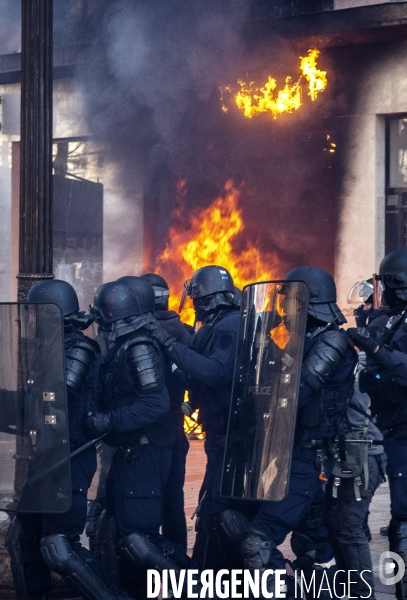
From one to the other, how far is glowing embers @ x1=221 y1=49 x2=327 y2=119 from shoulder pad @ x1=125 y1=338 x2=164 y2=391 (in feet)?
25.6

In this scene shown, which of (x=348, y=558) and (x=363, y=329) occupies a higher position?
(x=363, y=329)

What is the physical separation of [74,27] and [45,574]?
10310mm

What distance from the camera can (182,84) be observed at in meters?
13.1

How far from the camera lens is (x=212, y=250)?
13.0m

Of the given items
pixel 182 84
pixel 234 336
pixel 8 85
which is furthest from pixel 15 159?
pixel 234 336

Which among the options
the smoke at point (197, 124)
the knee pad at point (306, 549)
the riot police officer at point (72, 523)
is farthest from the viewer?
the smoke at point (197, 124)

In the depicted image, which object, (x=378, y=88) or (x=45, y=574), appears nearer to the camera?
(x=45, y=574)

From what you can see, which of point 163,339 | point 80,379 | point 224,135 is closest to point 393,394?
point 163,339

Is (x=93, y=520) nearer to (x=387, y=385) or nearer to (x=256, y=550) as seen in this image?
(x=256, y=550)

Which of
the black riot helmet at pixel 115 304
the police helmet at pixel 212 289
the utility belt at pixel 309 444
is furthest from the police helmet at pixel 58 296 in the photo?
the utility belt at pixel 309 444

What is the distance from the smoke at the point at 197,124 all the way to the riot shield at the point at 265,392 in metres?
7.50

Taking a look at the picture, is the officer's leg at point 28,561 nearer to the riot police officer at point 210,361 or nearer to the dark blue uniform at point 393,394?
the riot police officer at point 210,361

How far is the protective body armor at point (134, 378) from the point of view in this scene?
496 cm

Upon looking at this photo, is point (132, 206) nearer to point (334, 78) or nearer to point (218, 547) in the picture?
point (334, 78)
